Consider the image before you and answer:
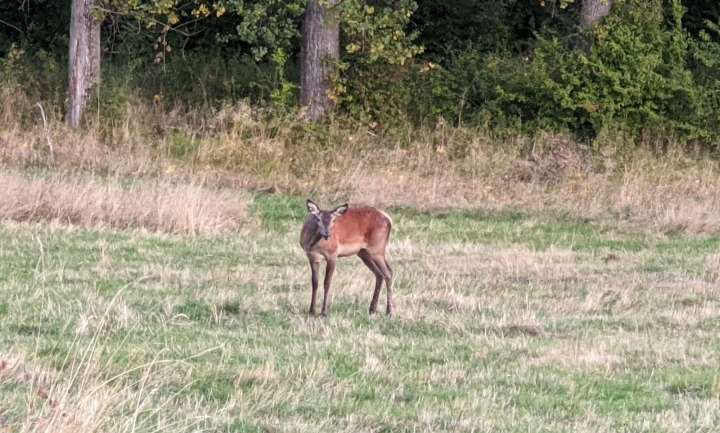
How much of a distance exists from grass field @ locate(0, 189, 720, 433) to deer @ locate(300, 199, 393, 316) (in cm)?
35

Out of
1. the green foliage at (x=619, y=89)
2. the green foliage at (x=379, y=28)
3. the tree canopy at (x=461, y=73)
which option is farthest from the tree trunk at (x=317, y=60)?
the green foliage at (x=619, y=89)

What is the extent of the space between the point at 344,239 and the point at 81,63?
15.3m

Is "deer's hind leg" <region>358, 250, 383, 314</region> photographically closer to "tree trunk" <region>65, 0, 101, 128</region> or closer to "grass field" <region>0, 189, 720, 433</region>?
"grass field" <region>0, 189, 720, 433</region>

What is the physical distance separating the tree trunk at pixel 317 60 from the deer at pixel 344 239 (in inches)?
534

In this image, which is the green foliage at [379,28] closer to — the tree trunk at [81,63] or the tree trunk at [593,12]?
the tree trunk at [593,12]

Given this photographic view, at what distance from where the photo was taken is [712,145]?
1021 inches

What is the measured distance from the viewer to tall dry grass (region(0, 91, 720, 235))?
2069cm

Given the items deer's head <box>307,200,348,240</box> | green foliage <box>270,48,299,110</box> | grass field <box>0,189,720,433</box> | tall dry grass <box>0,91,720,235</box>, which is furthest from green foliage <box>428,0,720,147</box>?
deer's head <box>307,200,348,240</box>

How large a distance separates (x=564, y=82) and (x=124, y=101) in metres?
8.88

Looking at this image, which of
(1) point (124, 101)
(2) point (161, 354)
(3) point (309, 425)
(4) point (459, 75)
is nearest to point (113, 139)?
(1) point (124, 101)

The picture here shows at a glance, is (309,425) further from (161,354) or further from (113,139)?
(113,139)

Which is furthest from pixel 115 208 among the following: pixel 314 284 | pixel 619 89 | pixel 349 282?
pixel 619 89

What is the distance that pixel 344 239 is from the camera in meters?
11.1

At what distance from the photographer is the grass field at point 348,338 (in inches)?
287
